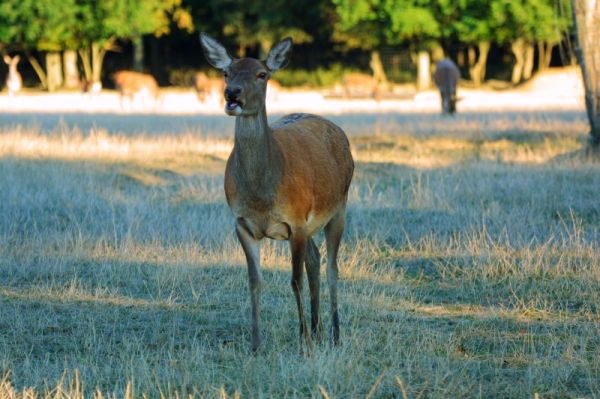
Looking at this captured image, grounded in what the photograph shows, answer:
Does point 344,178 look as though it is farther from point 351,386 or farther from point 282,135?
point 351,386

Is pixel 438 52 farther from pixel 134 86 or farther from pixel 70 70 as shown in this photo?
pixel 70 70

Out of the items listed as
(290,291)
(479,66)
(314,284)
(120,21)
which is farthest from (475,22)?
(314,284)

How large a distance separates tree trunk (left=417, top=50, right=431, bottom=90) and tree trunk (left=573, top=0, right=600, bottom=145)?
38178 mm

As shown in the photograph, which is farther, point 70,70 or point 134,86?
point 70,70

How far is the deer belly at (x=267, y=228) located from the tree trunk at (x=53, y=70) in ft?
170

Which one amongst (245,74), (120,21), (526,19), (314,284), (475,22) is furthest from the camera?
(120,21)

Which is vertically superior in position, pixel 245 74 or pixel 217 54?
pixel 217 54

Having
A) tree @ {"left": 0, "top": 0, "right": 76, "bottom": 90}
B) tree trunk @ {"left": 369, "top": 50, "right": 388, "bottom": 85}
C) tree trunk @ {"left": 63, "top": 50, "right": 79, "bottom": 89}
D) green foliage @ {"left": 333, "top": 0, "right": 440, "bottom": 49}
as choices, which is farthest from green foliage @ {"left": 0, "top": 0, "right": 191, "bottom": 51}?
tree trunk @ {"left": 369, "top": 50, "right": 388, "bottom": 85}

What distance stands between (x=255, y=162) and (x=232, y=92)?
1.61 feet

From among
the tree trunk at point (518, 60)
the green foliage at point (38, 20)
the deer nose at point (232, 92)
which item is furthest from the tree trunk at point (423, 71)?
the deer nose at point (232, 92)

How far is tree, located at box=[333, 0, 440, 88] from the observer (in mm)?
51719

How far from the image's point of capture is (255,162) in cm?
661

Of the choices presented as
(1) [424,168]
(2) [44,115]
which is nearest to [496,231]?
(1) [424,168]

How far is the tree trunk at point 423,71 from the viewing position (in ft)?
178
